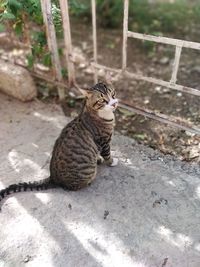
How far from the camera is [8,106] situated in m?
4.28

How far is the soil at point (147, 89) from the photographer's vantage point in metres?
3.73

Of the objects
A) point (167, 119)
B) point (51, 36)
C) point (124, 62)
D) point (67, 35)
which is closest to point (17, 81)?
point (51, 36)

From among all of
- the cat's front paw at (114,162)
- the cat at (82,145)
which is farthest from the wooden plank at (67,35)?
the cat's front paw at (114,162)

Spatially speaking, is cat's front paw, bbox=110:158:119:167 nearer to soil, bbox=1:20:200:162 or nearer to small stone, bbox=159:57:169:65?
soil, bbox=1:20:200:162

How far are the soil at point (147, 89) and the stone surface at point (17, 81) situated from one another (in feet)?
0.69

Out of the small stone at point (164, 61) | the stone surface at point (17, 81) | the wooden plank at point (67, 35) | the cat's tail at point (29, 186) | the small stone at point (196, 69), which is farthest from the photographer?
the small stone at point (164, 61)

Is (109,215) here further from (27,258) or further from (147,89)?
(147,89)

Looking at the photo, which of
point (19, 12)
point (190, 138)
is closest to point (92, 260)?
point (190, 138)

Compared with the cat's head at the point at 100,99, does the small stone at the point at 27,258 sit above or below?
below

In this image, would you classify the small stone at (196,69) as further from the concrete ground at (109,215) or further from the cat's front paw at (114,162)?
the cat's front paw at (114,162)

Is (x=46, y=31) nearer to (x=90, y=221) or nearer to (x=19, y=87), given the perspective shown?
(x=19, y=87)

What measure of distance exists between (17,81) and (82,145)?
5.28 feet

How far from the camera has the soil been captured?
3730mm

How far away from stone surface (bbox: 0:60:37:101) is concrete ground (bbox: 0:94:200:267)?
2.61ft
